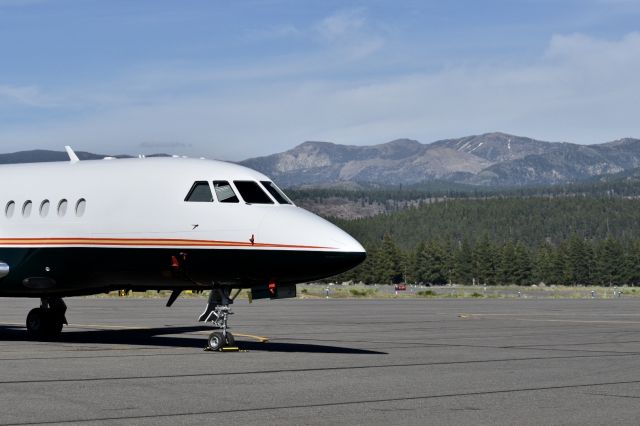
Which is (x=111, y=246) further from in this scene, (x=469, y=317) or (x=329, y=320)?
(x=469, y=317)

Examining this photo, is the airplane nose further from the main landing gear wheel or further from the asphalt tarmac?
the main landing gear wheel

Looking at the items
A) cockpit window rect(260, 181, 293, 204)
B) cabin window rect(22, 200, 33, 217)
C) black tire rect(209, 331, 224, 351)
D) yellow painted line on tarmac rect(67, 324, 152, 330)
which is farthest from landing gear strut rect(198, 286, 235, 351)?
yellow painted line on tarmac rect(67, 324, 152, 330)

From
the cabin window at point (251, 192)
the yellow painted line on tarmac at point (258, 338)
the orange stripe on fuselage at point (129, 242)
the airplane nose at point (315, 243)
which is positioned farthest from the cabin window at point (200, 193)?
the yellow painted line on tarmac at point (258, 338)

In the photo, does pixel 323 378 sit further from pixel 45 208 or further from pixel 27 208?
pixel 27 208

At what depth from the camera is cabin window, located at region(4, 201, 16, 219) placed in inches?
987

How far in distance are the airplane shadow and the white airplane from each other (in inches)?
74.0

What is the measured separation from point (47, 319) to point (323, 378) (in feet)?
40.4

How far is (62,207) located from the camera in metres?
24.2

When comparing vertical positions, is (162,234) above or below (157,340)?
above

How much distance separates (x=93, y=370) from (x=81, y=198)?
21.2 ft

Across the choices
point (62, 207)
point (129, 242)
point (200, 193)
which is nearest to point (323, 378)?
point (200, 193)

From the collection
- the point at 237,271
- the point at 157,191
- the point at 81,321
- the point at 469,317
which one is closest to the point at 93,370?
the point at 237,271

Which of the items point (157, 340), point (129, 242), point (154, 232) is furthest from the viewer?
point (157, 340)

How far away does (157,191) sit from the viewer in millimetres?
22828
